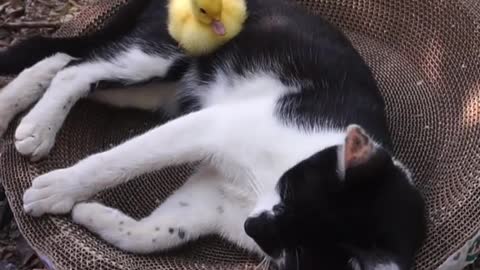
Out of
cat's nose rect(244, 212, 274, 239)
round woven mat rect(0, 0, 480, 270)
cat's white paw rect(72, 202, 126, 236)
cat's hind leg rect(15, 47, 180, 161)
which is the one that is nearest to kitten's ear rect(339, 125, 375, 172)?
cat's nose rect(244, 212, 274, 239)

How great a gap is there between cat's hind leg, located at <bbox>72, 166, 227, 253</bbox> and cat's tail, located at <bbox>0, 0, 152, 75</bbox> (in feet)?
1.82

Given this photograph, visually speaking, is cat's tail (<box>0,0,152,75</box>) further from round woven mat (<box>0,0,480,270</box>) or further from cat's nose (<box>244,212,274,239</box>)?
cat's nose (<box>244,212,274,239</box>)

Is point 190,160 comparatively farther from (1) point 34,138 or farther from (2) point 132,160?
(1) point 34,138

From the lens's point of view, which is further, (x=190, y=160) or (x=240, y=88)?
(x=240, y=88)

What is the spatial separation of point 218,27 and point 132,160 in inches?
17.9

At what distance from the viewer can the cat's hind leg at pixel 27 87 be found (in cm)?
206

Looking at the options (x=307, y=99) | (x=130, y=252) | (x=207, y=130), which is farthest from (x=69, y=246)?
(x=307, y=99)

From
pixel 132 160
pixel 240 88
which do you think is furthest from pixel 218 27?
pixel 132 160

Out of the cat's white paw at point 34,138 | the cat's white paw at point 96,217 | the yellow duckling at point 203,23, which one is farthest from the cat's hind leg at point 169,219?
the yellow duckling at point 203,23

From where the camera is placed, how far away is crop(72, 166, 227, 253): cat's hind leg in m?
1.90

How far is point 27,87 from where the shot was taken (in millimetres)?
2111

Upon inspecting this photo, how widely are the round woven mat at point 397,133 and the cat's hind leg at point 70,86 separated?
0.06 meters

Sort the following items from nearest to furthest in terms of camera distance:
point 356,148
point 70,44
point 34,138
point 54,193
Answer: point 356,148
point 54,193
point 34,138
point 70,44

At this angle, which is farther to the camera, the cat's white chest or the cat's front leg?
the cat's white chest
